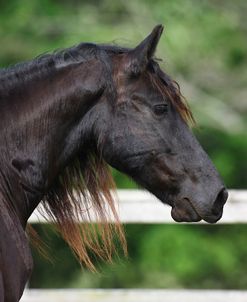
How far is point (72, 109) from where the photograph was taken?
384 centimetres

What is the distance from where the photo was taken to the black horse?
380cm

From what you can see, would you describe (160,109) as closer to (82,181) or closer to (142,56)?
(142,56)

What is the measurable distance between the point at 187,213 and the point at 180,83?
7.79m

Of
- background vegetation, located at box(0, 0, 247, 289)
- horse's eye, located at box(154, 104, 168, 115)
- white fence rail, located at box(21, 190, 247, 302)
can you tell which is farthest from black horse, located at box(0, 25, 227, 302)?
background vegetation, located at box(0, 0, 247, 289)

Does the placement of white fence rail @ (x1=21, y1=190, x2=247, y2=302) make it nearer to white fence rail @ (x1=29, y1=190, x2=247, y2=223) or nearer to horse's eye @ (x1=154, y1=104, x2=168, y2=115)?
white fence rail @ (x1=29, y1=190, x2=247, y2=223)

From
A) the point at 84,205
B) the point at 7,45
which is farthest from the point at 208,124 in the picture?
the point at 84,205

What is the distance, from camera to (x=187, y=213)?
12.5 feet

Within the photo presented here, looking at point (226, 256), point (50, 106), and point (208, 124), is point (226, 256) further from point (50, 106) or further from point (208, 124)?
point (50, 106)

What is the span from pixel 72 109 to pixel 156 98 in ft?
1.10

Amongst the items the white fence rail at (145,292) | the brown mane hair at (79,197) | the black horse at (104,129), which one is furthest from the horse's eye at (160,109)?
the white fence rail at (145,292)

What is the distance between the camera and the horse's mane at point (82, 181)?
12.7 feet

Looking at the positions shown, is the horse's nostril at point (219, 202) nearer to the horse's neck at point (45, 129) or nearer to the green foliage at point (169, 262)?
the horse's neck at point (45, 129)

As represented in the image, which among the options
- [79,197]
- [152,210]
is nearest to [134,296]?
[152,210]

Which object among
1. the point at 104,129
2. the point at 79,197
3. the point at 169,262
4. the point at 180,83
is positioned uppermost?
the point at 104,129
